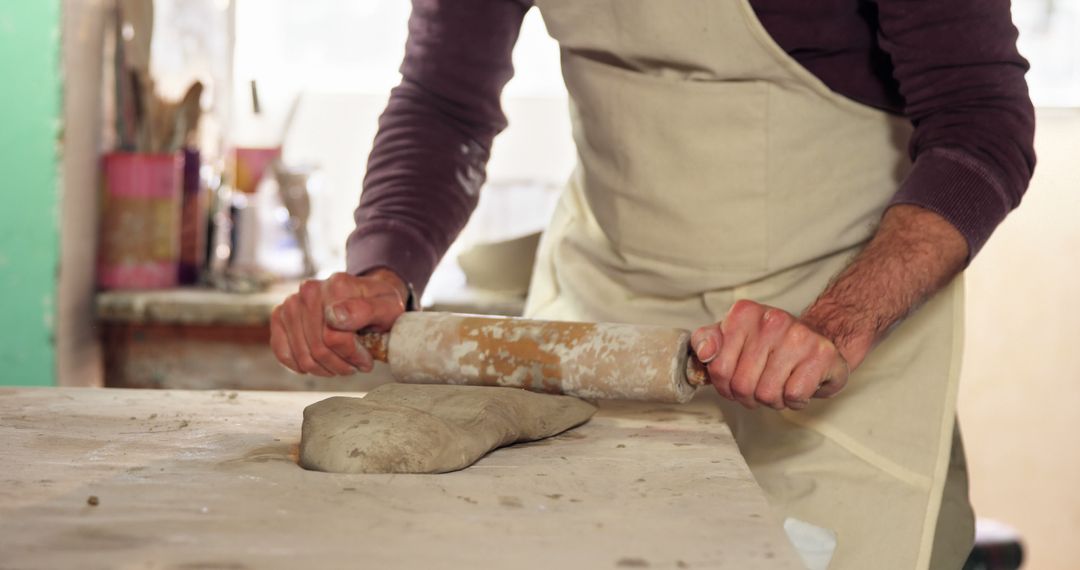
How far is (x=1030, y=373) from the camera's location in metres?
3.15

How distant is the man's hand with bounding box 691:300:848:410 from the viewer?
42.9 inches

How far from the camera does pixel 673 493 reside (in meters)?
0.90

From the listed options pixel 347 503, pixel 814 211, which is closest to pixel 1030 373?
pixel 814 211

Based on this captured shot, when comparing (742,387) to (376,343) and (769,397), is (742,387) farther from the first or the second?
(376,343)

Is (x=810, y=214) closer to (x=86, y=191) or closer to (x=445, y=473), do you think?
(x=445, y=473)

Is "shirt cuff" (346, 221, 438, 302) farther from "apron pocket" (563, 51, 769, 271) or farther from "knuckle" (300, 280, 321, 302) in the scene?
"apron pocket" (563, 51, 769, 271)

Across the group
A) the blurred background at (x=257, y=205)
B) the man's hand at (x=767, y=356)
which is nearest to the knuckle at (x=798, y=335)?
the man's hand at (x=767, y=356)

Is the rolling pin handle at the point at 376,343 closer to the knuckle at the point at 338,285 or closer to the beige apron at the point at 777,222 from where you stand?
the knuckle at the point at 338,285

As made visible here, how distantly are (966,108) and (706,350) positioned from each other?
1.50 ft

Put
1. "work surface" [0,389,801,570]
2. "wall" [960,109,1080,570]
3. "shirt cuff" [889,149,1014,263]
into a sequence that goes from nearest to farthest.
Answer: "work surface" [0,389,801,570] → "shirt cuff" [889,149,1014,263] → "wall" [960,109,1080,570]

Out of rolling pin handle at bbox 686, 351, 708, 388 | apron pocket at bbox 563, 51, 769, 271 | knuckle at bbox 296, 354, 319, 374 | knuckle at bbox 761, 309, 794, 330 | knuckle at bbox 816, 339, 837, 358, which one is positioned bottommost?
knuckle at bbox 296, 354, 319, 374

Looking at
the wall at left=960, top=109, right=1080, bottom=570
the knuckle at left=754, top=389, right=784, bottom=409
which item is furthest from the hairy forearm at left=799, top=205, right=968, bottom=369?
the wall at left=960, top=109, right=1080, bottom=570

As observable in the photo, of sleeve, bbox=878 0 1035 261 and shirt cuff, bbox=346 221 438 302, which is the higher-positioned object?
sleeve, bbox=878 0 1035 261

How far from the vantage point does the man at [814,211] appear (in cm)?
127
